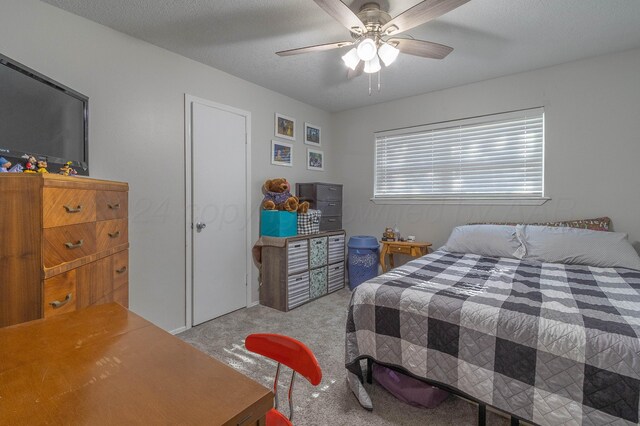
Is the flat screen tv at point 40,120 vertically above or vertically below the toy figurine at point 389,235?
above

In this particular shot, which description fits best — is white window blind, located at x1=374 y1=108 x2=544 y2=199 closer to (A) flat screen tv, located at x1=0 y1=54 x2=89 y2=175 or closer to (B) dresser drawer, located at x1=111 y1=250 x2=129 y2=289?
(B) dresser drawer, located at x1=111 y1=250 x2=129 y2=289

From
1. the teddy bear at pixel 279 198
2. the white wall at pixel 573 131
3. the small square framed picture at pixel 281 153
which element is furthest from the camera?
the small square framed picture at pixel 281 153

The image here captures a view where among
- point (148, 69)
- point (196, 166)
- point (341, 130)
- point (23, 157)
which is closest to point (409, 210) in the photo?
point (341, 130)

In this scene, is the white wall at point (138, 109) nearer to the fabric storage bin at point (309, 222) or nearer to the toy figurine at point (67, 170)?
the toy figurine at point (67, 170)

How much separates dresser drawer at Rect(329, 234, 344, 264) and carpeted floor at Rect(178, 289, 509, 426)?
21.3 inches

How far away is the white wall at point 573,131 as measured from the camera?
9.05 feet

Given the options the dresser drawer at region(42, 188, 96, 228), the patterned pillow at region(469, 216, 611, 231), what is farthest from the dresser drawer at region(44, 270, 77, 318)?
the patterned pillow at region(469, 216, 611, 231)

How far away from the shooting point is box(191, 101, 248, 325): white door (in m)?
2.98

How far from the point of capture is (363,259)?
3.88m

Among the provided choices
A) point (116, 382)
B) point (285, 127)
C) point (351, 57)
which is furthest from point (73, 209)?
point (285, 127)

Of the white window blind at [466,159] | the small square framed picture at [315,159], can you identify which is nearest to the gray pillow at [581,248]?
the white window blind at [466,159]

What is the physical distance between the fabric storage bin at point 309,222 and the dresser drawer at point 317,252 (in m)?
0.11

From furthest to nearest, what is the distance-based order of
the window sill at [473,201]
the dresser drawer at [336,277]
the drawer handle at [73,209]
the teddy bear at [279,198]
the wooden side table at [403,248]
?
the dresser drawer at [336,277], the wooden side table at [403,248], the teddy bear at [279,198], the window sill at [473,201], the drawer handle at [73,209]

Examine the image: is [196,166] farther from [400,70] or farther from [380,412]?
[380,412]
